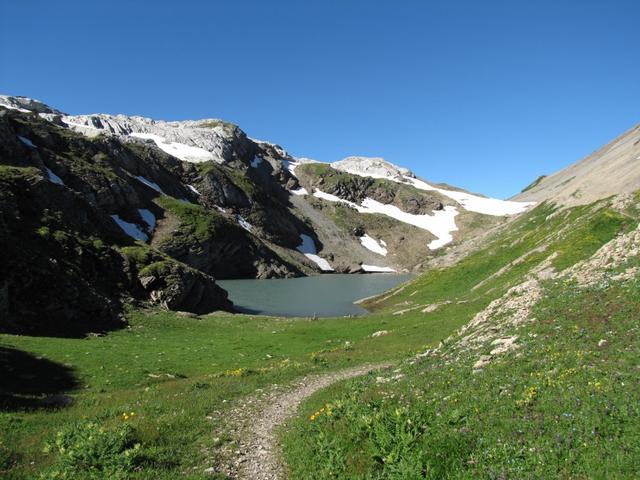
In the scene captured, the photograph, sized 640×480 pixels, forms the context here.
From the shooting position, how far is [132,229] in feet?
402

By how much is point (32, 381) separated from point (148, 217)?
11848 cm

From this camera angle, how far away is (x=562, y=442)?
911 centimetres

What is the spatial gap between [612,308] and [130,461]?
1834 cm

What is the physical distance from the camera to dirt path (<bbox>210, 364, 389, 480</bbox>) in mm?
12422

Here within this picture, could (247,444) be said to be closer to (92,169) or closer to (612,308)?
(612,308)

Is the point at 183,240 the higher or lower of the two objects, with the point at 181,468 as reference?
higher

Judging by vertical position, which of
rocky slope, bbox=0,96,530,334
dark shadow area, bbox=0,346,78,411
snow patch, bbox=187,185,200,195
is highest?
snow patch, bbox=187,185,200,195

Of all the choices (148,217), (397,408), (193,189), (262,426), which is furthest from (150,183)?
(397,408)

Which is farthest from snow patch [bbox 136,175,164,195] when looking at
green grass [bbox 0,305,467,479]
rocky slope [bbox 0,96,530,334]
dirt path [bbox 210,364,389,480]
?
dirt path [bbox 210,364,389,480]

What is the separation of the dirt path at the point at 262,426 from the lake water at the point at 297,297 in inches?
2314

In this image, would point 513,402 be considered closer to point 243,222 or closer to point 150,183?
point 150,183

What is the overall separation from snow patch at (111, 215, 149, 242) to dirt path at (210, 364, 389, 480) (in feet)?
361

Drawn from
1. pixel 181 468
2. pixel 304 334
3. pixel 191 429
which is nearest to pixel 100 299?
pixel 304 334

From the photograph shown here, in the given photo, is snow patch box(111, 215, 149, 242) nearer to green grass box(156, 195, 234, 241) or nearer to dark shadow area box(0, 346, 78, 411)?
green grass box(156, 195, 234, 241)
